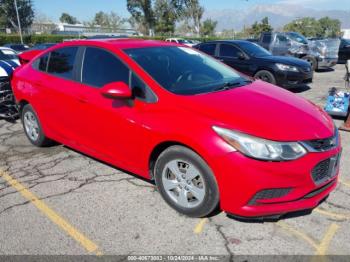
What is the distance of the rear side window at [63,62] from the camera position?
14.6 ft

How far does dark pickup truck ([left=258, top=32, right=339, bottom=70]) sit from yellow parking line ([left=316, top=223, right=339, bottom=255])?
12486 mm

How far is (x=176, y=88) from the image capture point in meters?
3.55

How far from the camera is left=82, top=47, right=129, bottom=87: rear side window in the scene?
3.80 meters

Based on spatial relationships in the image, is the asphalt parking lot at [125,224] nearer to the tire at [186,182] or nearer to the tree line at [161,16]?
the tire at [186,182]

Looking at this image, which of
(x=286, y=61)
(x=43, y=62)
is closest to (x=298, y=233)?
(x=43, y=62)

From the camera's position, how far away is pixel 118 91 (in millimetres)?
3436

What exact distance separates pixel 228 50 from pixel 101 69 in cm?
693

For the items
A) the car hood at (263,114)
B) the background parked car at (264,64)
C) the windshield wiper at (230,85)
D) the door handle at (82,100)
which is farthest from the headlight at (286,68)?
the door handle at (82,100)

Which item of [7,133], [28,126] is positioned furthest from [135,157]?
[7,133]

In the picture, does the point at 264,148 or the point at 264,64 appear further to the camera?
the point at 264,64

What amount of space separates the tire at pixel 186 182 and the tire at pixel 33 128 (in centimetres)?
244

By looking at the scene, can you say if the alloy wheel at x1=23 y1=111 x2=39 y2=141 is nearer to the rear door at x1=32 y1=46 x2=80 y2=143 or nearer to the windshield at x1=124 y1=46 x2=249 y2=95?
the rear door at x1=32 y1=46 x2=80 y2=143

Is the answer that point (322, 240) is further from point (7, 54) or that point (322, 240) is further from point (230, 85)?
point (7, 54)

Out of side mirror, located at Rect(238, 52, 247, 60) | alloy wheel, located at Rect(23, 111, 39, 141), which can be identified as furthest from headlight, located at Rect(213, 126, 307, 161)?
side mirror, located at Rect(238, 52, 247, 60)
